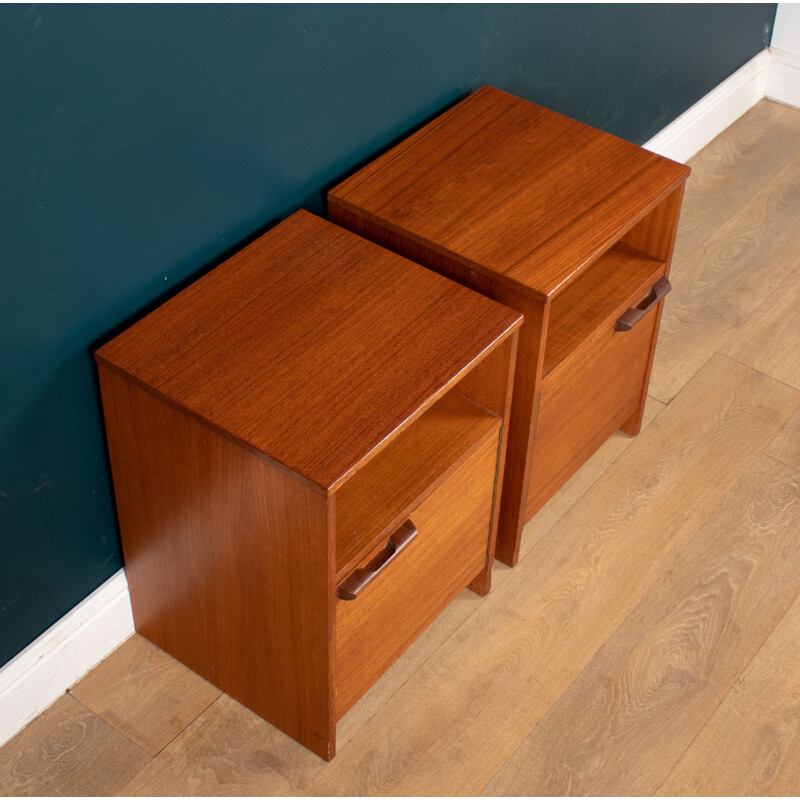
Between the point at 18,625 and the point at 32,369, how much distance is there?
0.41m

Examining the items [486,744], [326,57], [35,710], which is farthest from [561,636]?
[326,57]

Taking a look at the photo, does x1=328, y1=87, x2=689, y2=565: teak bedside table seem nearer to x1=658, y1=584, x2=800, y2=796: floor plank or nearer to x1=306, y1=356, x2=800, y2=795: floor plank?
x1=306, y1=356, x2=800, y2=795: floor plank

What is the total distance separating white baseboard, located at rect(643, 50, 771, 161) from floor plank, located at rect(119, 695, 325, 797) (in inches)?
63.4

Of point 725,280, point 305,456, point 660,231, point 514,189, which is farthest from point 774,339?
point 305,456

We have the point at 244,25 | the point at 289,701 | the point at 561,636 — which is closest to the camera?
the point at 244,25

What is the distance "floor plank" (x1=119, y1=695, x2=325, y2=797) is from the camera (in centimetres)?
160

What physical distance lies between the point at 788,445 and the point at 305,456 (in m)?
1.16

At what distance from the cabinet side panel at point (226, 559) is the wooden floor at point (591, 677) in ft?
0.26

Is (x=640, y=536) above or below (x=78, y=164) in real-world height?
below

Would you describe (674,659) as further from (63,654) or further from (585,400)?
(63,654)

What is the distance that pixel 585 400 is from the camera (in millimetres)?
1877

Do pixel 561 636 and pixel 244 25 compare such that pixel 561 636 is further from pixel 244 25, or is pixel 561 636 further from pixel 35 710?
pixel 244 25

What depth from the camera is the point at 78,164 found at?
1.34 meters

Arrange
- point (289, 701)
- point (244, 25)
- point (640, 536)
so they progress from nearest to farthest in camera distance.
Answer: point (244, 25)
point (289, 701)
point (640, 536)
